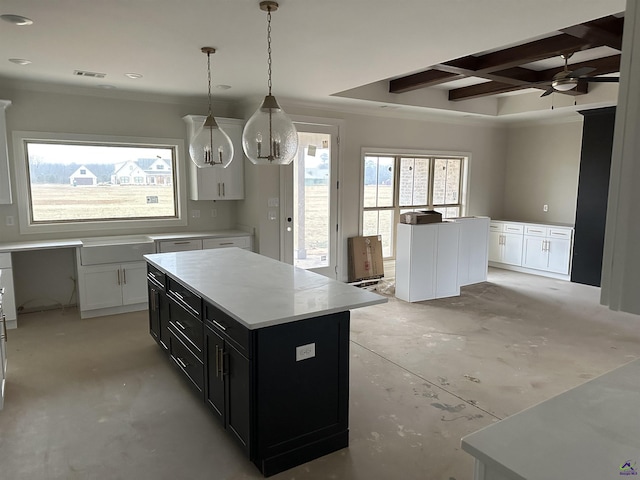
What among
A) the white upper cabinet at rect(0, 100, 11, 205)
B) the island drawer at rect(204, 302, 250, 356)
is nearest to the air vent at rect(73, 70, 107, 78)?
the white upper cabinet at rect(0, 100, 11, 205)

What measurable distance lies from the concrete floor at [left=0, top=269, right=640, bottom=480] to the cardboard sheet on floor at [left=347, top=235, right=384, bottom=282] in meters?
1.20

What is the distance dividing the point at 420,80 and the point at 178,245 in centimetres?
358

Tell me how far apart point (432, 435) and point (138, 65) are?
13.0 feet

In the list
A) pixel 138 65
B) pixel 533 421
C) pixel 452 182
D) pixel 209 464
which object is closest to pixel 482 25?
pixel 533 421

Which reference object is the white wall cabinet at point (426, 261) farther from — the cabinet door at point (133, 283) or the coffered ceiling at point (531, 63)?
the cabinet door at point (133, 283)

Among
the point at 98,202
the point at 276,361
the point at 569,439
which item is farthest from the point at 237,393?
the point at 98,202

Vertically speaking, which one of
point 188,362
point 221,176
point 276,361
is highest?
point 221,176

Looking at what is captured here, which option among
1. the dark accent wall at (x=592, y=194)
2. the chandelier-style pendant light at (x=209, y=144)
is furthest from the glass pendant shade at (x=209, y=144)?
the dark accent wall at (x=592, y=194)

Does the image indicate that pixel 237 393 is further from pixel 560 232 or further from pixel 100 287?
pixel 560 232

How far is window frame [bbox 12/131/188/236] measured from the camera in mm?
4875

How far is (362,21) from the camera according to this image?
2.91 m

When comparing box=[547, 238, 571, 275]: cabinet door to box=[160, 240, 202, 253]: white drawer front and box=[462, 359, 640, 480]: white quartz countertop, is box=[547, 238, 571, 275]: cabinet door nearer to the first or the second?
box=[160, 240, 202, 253]: white drawer front

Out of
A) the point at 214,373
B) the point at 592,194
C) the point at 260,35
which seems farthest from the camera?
the point at 592,194

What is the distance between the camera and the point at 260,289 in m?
2.76
